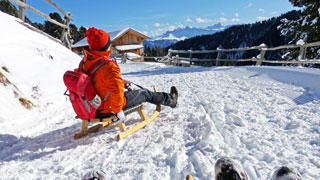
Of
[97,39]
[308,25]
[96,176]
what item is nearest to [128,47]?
[308,25]

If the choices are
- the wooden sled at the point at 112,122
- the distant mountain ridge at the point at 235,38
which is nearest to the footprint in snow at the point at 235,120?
the wooden sled at the point at 112,122

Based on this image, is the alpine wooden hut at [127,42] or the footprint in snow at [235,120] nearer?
the footprint in snow at [235,120]

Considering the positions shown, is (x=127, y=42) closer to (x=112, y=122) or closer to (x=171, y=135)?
(x=112, y=122)

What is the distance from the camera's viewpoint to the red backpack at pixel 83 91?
2414 millimetres

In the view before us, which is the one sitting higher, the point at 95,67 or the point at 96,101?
the point at 95,67

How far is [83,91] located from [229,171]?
1.89 meters

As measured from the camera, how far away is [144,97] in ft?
11.1

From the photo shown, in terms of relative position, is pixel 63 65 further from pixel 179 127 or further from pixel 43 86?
pixel 179 127

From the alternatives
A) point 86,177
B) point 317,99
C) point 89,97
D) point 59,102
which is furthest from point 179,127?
point 59,102

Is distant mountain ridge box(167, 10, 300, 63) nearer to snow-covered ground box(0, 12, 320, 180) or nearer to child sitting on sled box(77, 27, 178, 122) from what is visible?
snow-covered ground box(0, 12, 320, 180)

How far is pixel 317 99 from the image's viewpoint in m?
3.78

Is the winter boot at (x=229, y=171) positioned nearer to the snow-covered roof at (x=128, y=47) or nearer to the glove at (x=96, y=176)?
the glove at (x=96, y=176)

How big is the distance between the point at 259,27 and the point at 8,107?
150m

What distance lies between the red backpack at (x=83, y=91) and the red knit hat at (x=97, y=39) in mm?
194
